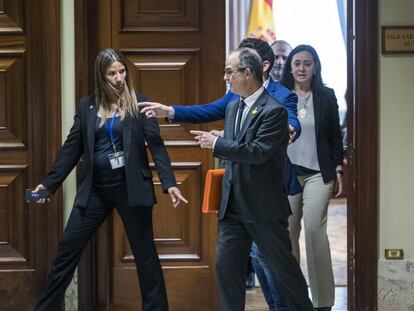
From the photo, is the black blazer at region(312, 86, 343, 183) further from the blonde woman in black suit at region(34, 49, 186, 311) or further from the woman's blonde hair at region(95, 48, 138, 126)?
the woman's blonde hair at region(95, 48, 138, 126)

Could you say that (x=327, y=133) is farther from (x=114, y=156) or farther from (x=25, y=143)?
(x=25, y=143)

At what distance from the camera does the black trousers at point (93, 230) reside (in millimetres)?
4121

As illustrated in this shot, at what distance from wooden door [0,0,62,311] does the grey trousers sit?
57.0 inches

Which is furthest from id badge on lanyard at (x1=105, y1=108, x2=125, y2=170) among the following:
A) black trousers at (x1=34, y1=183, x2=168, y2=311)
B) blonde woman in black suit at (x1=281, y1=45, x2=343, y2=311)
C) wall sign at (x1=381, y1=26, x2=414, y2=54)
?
wall sign at (x1=381, y1=26, x2=414, y2=54)

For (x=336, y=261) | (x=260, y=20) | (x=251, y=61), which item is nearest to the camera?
(x=251, y=61)

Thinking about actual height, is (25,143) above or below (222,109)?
below

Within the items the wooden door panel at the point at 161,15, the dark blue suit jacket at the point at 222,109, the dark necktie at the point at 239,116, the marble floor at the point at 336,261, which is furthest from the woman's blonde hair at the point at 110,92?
the marble floor at the point at 336,261

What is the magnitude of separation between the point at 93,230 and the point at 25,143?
31.6 inches

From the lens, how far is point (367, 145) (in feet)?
15.3

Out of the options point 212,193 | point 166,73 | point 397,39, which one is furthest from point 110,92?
point 397,39

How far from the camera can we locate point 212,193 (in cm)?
378

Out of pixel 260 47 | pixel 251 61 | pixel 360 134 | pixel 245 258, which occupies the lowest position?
pixel 245 258

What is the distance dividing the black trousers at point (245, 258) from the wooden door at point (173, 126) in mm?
974

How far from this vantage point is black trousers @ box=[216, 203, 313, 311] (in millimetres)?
3662
